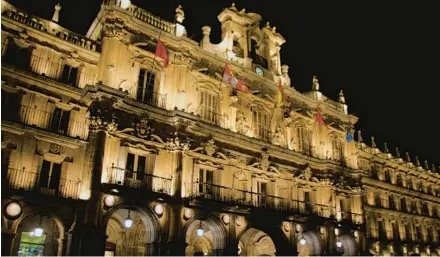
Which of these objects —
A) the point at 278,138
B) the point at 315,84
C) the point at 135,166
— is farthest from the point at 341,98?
the point at 135,166

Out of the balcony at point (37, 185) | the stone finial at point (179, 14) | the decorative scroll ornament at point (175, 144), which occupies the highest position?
the stone finial at point (179, 14)

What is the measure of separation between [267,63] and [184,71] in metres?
9.71

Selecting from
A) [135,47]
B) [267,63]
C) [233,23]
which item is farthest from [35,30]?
[267,63]

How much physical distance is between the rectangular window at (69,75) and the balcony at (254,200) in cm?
928

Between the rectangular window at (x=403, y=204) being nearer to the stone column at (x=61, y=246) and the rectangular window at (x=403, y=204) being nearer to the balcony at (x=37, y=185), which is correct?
the balcony at (x=37, y=185)

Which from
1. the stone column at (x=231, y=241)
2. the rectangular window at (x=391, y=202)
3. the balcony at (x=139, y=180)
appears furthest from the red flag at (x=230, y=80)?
the rectangular window at (x=391, y=202)

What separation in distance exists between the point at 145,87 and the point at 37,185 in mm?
8745

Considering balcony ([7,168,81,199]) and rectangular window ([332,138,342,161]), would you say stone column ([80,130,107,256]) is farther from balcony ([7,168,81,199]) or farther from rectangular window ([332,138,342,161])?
rectangular window ([332,138,342,161])

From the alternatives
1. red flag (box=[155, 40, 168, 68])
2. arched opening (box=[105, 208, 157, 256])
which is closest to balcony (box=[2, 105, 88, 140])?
arched opening (box=[105, 208, 157, 256])

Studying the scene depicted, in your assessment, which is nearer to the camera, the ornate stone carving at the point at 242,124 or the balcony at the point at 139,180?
the balcony at the point at 139,180

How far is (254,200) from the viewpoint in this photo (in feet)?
89.6

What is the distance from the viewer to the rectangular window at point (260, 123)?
29875mm

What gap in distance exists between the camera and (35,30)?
22.2m

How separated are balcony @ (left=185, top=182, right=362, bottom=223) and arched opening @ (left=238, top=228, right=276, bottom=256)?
2330 millimetres
